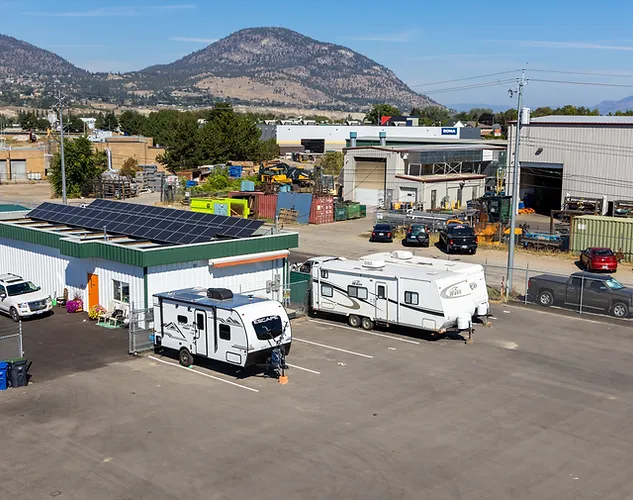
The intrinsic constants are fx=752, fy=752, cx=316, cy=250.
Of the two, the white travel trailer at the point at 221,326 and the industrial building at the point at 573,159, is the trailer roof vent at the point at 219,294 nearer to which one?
the white travel trailer at the point at 221,326

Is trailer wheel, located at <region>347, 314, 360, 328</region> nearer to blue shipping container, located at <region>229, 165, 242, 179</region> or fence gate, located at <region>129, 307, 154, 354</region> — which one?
fence gate, located at <region>129, 307, 154, 354</region>

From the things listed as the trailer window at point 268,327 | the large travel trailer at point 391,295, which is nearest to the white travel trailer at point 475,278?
the large travel trailer at point 391,295

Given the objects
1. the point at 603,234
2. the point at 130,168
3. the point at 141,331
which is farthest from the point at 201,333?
the point at 130,168

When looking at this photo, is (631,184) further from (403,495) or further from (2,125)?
(2,125)

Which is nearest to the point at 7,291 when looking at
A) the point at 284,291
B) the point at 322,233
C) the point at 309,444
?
the point at 284,291

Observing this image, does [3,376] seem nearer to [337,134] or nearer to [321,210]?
[321,210]

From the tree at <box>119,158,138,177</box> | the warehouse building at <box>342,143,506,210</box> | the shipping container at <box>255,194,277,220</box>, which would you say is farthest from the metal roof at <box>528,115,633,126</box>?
the tree at <box>119,158,138,177</box>
